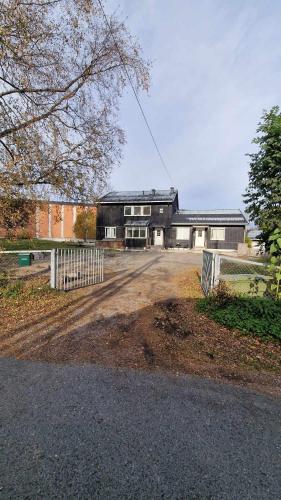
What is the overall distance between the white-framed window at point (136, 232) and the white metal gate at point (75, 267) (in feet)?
67.5

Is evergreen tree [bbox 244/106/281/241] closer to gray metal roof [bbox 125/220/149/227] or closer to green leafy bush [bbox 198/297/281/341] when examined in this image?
green leafy bush [bbox 198/297/281/341]

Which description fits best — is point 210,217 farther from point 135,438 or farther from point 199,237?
point 135,438

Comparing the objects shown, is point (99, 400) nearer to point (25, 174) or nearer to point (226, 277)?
point (226, 277)

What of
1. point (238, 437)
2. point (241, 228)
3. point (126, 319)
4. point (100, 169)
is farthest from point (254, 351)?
point (241, 228)

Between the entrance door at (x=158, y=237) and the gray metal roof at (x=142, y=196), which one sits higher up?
the gray metal roof at (x=142, y=196)

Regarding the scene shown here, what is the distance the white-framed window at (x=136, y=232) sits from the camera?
31.0 metres

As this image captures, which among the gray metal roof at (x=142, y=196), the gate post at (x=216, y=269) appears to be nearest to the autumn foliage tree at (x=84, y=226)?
the gray metal roof at (x=142, y=196)

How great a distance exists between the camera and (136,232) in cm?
3123

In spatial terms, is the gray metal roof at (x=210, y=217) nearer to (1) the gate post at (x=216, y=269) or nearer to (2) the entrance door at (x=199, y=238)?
(2) the entrance door at (x=199, y=238)

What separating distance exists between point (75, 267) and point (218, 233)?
2444 centimetres

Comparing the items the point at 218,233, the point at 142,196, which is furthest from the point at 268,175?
the point at 142,196

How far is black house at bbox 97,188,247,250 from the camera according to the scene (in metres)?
30.2

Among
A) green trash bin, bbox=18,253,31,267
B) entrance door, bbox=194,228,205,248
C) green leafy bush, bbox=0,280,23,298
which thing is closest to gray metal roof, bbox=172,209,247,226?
entrance door, bbox=194,228,205,248

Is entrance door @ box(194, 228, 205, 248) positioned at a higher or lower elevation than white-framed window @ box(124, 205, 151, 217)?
lower
